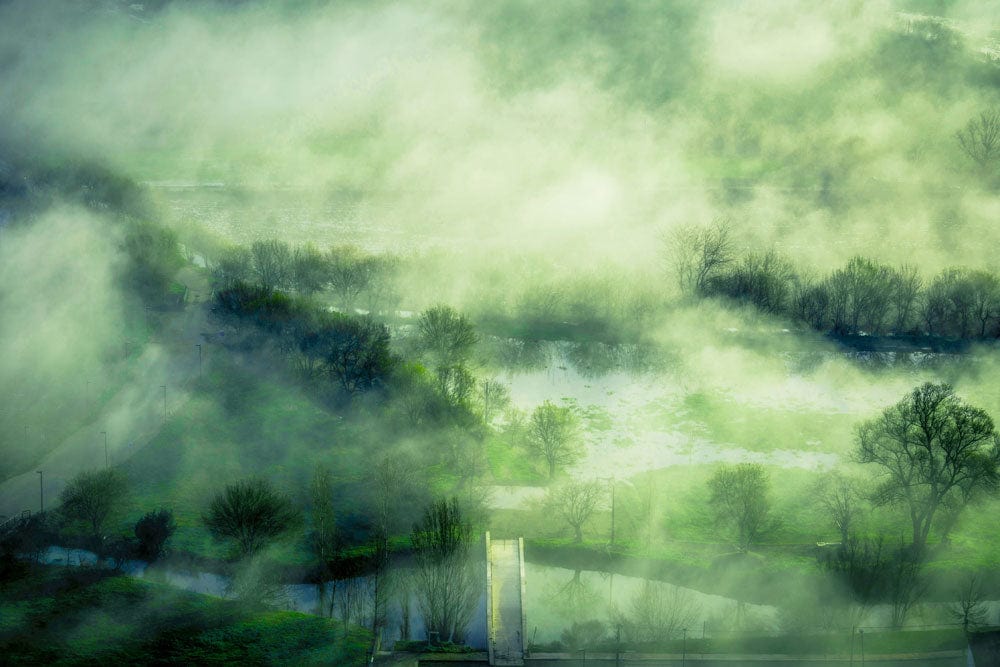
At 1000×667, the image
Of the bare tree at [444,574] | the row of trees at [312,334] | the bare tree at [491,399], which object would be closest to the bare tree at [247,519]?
the bare tree at [444,574]

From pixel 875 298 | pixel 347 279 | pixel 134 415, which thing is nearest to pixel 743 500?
pixel 875 298

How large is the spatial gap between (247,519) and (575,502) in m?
17.3

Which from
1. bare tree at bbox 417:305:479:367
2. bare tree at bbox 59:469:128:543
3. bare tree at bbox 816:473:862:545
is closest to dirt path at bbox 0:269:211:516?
bare tree at bbox 59:469:128:543

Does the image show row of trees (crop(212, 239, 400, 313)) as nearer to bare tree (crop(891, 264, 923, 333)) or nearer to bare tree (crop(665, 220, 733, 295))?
bare tree (crop(665, 220, 733, 295))

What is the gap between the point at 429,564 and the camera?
48344mm

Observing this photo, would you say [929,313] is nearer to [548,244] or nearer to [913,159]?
[548,244]

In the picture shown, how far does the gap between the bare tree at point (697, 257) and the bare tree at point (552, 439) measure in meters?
27.1

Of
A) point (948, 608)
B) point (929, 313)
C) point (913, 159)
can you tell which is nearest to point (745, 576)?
point (948, 608)

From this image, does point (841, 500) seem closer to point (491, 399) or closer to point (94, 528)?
point (491, 399)

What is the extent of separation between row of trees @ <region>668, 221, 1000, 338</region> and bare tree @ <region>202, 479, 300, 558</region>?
1792 inches

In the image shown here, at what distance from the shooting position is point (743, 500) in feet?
174

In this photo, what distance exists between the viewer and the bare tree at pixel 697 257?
86875mm

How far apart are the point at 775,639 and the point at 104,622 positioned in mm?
30825

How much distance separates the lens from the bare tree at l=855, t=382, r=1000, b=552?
52.7 m
